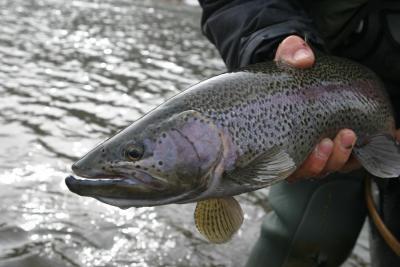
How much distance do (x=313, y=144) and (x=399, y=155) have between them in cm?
48

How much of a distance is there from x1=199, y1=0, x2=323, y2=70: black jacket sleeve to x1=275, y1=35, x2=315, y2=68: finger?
0.12m

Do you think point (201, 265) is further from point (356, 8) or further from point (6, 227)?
point (356, 8)

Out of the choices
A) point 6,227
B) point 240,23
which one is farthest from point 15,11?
point 240,23

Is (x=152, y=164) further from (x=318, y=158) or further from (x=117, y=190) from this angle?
(x=318, y=158)

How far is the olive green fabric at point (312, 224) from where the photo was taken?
2.82 m

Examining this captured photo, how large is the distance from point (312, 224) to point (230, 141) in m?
1.02

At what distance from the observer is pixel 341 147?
2.28 metres

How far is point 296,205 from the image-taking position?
2.85 meters

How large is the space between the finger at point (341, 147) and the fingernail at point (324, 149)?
4 centimetres

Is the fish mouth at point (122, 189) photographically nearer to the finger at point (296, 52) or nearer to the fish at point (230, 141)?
the fish at point (230, 141)

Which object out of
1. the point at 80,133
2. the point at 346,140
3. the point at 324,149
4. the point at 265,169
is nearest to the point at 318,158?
the point at 324,149

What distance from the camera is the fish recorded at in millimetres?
1901

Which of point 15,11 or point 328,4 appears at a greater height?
point 328,4

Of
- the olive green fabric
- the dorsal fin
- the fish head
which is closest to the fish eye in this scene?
the fish head
